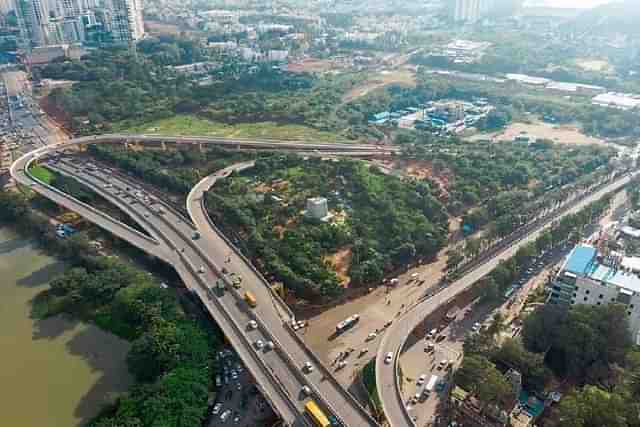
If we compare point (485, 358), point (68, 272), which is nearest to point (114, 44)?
point (68, 272)

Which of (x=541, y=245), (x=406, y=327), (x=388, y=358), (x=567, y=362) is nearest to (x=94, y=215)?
(x=406, y=327)

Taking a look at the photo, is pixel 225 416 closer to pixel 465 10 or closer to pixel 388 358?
pixel 388 358

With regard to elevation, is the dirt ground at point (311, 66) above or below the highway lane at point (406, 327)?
above

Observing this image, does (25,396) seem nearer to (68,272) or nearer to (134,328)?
(134,328)

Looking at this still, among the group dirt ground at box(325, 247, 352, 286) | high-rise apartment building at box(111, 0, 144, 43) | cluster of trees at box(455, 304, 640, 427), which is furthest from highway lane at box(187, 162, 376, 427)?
high-rise apartment building at box(111, 0, 144, 43)

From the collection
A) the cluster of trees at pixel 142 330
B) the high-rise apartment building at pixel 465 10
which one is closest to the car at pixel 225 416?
the cluster of trees at pixel 142 330

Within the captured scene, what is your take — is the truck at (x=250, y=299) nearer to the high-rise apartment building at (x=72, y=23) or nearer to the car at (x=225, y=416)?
the car at (x=225, y=416)
